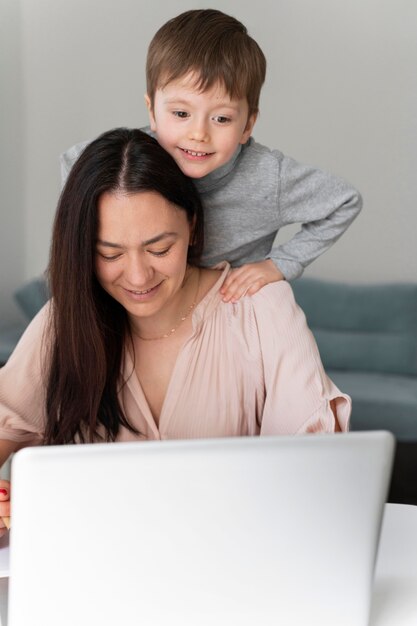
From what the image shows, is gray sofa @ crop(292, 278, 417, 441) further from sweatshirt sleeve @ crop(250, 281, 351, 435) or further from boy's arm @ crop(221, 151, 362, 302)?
sweatshirt sleeve @ crop(250, 281, 351, 435)

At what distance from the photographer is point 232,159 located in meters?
1.79

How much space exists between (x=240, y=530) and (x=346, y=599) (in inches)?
6.0

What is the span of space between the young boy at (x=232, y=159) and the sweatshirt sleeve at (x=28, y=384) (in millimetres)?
329

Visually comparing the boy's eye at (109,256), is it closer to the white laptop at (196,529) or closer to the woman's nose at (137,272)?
the woman's nose at (137,272)

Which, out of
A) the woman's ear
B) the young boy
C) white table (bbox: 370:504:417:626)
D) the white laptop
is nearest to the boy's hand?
the young boy

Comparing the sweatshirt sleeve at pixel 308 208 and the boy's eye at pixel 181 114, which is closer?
the boy's eye at pixel 181 114

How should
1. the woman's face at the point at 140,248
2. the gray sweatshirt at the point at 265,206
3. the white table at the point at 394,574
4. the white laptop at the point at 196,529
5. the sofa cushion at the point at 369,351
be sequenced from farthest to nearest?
the sofa cushion at the point at 369,351
the gray sweatshirt at the point at 265,206
the woman's face at the point at 140,248
the white table at the point at 394,574
the white laptop at the point at 196,529

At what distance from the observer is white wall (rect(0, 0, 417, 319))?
10.7 feet

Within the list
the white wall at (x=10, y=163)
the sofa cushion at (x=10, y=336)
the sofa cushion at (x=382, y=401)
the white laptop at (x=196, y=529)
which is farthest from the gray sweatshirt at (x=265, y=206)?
the sofa cushion at (x=10, y=336)

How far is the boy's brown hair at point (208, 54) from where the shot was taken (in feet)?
5.48

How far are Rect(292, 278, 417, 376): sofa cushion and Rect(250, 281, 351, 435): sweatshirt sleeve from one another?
1673 millimetres

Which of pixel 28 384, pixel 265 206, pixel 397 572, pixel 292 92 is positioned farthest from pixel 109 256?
pixel 292 92

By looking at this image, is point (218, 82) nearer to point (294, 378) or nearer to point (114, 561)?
point (294, 378)

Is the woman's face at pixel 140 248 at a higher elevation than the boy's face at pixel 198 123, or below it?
below
